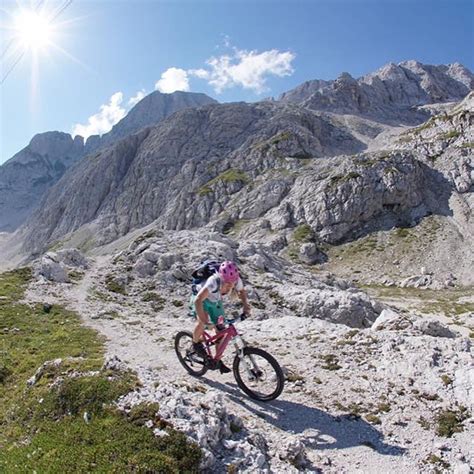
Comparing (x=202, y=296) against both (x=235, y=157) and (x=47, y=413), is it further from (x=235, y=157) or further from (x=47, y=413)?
(x=235, y=157)

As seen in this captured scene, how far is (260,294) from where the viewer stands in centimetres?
3731

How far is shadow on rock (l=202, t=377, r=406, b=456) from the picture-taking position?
991cm

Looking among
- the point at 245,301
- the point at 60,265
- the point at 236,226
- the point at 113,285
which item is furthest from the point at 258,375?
the point at 236,226

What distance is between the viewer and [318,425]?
10.8 m

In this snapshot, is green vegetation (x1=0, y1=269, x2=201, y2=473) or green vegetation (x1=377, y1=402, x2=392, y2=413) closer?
green vegetation (x1=0, y1=269, x2=201, y2=473)

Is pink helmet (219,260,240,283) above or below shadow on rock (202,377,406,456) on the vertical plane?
above

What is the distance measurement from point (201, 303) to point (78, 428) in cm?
444

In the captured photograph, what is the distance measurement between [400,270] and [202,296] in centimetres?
7882

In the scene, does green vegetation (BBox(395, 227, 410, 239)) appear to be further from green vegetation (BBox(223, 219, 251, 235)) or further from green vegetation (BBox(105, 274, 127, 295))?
green vegetation (BBox(105, 274, 127, 295))

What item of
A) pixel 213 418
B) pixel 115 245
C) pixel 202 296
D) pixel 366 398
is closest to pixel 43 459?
pixel 213 418

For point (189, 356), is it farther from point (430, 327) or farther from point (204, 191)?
point (204, 191)

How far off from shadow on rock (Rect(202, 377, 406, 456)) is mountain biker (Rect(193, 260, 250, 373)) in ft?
5.64

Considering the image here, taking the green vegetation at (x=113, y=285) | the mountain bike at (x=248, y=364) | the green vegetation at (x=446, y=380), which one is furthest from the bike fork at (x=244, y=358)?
the green vegetation at (x=113, y=285)

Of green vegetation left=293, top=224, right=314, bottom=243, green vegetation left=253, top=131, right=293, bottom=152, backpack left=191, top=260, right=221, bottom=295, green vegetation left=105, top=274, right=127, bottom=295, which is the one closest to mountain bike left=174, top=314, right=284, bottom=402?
backpack left=191, top=260, right=221, bottom=295
